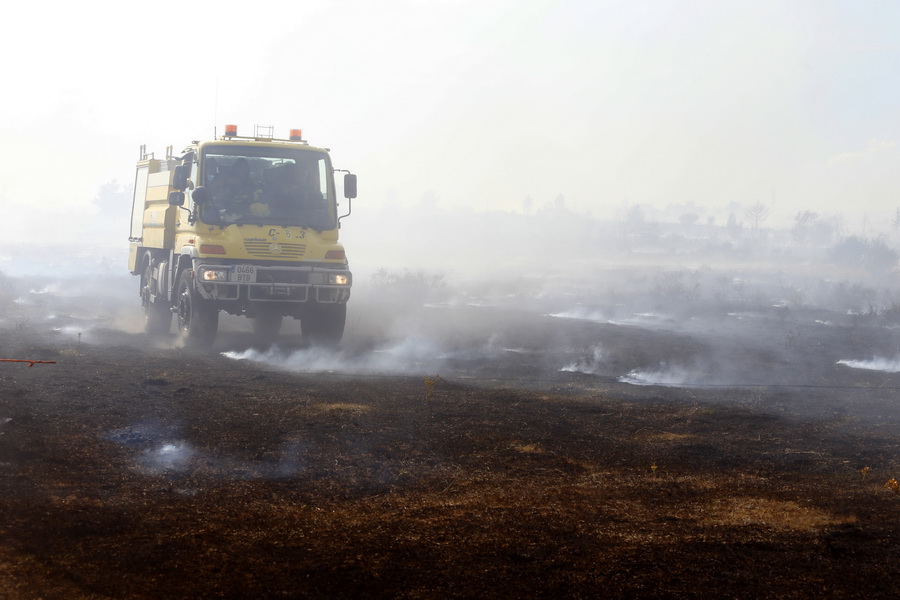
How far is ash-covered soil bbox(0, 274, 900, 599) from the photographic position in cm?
462

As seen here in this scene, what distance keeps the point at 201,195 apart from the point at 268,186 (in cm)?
110

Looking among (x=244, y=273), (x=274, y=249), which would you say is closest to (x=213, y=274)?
(x=244, y=273)

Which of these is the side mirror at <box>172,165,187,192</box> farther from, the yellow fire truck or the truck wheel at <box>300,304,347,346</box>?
the truck wheel at <box>300,304,347,346</box>

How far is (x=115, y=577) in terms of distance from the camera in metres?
4.41

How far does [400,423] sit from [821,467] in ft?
12.9

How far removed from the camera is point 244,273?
13719mm

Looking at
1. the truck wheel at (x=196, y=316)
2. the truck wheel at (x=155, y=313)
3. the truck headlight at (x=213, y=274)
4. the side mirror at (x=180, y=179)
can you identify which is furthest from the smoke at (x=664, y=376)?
the truck wheel at (x=155, y=313)

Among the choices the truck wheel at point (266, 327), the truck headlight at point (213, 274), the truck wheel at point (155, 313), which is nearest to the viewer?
the truck headlight at point (213, 274)

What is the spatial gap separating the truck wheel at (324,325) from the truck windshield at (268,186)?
153 centimetres

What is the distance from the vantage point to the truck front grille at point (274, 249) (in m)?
13.8

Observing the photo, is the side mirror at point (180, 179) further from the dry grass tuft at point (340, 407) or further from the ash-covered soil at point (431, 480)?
the dry grass tuft at point (340, 407)

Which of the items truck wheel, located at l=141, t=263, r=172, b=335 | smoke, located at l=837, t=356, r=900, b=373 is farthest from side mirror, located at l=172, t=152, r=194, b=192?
smoke, located at l=837, t=356, r=900, b=373

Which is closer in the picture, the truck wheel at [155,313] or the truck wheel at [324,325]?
the truck wheel at [324,325]

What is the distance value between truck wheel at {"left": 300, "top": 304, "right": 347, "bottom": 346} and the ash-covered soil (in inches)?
41.2
